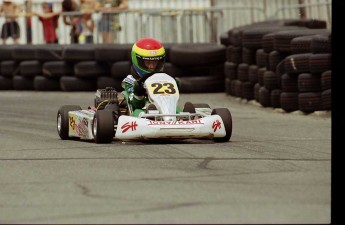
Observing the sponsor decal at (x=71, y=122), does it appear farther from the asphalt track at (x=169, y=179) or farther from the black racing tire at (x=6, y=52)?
the black racing tire at (x=6, y=52)

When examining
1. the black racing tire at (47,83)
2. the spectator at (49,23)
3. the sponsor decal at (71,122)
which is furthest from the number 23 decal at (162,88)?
the spectator at (49,23)

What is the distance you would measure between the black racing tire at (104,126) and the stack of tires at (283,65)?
4268 mm

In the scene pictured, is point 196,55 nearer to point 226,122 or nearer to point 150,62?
point 150,62

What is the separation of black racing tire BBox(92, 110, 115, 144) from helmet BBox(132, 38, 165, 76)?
2.88 ft

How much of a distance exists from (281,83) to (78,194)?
26.6ft

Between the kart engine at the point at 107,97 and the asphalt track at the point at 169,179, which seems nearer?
the asphalt track at the point at 169,179

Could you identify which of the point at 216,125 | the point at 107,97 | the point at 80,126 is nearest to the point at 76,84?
the point at 107,97

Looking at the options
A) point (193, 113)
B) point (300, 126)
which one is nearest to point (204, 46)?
point (300, 126)

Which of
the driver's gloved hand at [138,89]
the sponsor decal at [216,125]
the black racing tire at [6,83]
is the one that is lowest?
the black racing tire at [6,83]

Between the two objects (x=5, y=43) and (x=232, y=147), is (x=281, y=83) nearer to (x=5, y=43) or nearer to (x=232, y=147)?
(x=232, y=147)

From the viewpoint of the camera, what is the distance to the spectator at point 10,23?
22.8m

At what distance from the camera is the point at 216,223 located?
6.42 metres

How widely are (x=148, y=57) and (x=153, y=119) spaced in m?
0.75

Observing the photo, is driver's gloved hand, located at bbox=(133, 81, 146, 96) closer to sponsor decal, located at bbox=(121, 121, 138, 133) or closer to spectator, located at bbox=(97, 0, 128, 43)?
sponsor decal, located at bbox=(121, 121, 138, 133)
